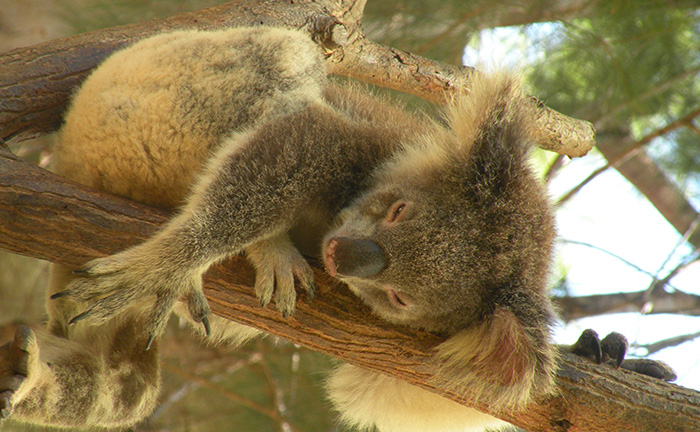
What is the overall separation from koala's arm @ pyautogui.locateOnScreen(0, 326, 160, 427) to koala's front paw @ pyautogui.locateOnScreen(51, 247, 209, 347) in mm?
216

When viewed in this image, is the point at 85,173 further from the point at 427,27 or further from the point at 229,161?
the point at 427,27

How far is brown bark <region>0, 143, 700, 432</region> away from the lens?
4.94 ft

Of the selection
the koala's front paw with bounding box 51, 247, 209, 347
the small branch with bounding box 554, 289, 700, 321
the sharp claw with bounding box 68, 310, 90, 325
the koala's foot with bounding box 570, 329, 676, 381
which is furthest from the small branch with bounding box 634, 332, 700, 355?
the sharp claw with bounding box 68, 310, 90, 325

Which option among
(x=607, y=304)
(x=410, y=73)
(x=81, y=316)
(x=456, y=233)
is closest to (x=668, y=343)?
(x=607, y=304)

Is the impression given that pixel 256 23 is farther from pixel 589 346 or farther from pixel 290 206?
pixel 589 346

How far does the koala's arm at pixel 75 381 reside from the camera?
1556 mm

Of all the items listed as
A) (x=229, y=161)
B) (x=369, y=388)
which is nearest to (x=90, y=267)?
(x=229, y=161)

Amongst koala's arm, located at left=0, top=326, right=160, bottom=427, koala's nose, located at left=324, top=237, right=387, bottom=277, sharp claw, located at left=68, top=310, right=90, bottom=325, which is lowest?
koala's arm, located at left=0, top=326, right=160, bottom=427

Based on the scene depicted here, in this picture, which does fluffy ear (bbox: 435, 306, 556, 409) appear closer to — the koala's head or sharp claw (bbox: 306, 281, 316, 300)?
the koala's head

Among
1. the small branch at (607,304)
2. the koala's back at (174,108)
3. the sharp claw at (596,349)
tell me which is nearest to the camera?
the koala's back at (174,108)

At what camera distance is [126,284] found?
151 cm

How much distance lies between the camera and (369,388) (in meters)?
2.11

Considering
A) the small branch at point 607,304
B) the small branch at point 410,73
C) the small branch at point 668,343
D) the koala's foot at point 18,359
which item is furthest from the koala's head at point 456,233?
the small branch at point 607,304

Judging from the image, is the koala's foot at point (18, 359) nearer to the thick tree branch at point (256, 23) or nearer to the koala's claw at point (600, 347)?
the thick tree branch at point (256, 23)
